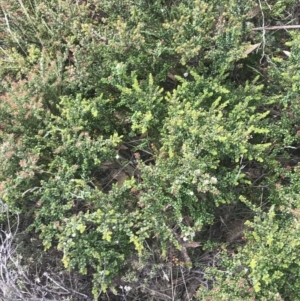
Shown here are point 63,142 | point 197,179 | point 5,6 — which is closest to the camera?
point 197,179

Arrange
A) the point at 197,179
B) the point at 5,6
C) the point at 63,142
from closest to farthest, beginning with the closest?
the point at 197,179 < the point at 63,142 < the point at 5,6

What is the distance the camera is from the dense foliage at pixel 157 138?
6.17ft

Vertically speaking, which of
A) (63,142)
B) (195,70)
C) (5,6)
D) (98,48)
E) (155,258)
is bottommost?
(155,258)

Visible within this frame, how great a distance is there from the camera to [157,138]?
2107 millimetres

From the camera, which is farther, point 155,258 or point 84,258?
point 155,258

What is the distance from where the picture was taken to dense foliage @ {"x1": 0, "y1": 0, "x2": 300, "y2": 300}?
1881 millimetres

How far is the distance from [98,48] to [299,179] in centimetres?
117

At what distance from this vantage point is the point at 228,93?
2.07 m

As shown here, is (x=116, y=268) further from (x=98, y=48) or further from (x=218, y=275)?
→ (x=98, y=48)

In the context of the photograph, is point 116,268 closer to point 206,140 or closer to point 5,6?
point 206,140

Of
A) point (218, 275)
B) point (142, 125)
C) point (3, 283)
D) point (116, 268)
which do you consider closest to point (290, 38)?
point (142, 125)

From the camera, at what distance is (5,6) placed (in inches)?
87.4

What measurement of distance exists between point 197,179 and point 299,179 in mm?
509

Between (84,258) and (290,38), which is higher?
(290,38)
